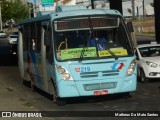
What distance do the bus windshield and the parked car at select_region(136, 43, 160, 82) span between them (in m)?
4.69

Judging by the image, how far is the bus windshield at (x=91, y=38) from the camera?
13.1 meters

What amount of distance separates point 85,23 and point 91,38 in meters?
0.46

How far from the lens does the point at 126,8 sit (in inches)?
5581

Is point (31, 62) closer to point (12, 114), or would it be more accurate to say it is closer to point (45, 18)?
point (45, 18)

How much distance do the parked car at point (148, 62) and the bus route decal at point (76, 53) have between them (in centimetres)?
541

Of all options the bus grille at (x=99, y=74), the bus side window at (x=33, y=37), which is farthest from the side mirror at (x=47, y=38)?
the bus side window at (x=33, y=37)

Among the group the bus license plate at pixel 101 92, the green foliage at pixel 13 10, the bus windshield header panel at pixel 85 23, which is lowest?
the green foliage at pixel 13 10

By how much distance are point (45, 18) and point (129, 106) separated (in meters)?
3.70

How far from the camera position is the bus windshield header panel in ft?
44.0

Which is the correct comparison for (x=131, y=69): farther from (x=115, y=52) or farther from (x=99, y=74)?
(x=99, y=74)

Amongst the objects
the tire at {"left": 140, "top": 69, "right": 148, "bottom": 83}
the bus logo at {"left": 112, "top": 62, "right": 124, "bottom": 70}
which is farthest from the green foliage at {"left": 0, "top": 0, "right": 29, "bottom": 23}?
the bus logo at {"left": 112, "top": 62, "right": 124, "bottom": 70}

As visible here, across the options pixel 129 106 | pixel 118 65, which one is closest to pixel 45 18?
pixel 118 65

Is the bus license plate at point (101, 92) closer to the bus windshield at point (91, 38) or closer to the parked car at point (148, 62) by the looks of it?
the bus windshield at point (91, 38)

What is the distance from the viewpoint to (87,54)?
1307 cm
